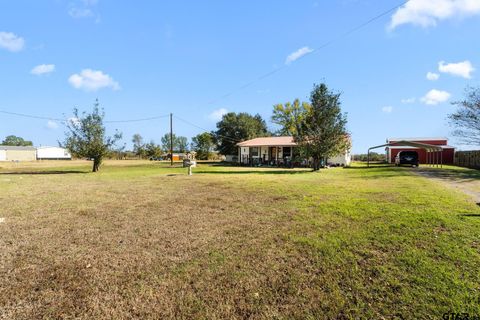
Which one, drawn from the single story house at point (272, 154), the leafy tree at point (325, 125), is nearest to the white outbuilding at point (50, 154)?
the single story house at point (272, 154)

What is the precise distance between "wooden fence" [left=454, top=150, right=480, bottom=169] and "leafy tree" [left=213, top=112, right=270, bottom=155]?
28059 millimetres

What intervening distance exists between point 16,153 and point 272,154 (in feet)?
242

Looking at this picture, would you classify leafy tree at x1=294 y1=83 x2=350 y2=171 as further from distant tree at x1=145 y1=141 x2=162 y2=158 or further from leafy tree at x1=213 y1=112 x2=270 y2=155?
distant tree at x1=145 y1=141 x2=162 y2=158

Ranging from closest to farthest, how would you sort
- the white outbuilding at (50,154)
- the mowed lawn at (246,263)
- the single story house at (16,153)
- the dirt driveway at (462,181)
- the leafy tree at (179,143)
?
the mowed lawn at (246,263) < the dirt driveway at (462,181) < the single story house at (16,153) < the white outbuilding at (50,154) < the leafy tree at (179,143)

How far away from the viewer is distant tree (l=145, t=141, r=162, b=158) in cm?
6656

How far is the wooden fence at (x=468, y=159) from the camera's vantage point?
73.6 feet

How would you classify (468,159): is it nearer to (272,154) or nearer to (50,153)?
(272,154)

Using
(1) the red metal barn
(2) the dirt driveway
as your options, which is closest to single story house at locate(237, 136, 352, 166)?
(1) the red metal barn

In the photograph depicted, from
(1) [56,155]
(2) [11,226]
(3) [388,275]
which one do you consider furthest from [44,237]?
(1) [56,155]

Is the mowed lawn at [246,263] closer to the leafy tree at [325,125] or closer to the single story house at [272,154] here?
the leafy tree at [325,125]

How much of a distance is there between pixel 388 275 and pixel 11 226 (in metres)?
6.41

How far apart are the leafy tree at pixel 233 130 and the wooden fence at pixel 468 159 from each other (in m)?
28.1

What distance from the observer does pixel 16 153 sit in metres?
68.7

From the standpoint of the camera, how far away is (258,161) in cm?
3159
